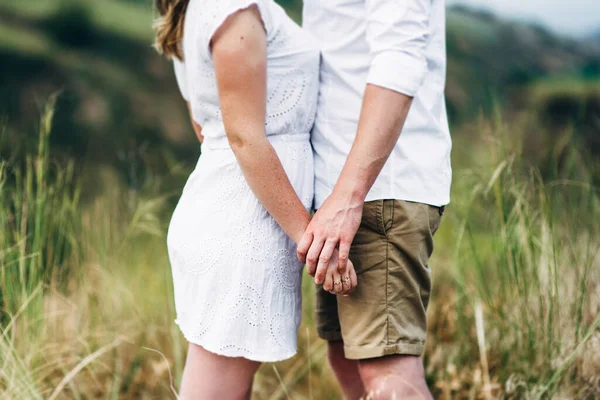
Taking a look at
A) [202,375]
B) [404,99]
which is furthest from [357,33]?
[202,375]

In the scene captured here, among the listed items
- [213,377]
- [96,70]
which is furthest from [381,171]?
[96,70]

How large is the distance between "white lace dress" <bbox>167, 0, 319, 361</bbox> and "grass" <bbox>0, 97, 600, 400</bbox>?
351 millimetres

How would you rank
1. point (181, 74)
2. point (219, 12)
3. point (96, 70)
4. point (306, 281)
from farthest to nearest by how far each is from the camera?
point (96, 70)
point (306, 281)
point (181, 74)
point (219, 12)

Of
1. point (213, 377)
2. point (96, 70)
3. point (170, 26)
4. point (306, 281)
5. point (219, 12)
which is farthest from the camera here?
point (96, 70)

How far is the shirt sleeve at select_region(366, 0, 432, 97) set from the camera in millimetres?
1461

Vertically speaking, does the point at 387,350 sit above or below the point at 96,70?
above

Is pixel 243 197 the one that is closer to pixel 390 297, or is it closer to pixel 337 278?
pixel 337 278

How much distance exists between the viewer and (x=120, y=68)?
12961mm

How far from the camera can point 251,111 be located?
1.48 m

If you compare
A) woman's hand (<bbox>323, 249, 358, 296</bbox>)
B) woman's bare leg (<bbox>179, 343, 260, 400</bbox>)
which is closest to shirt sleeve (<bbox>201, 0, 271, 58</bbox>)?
woman's hand (<bbox>323, 249, 358, 296</bbox>)

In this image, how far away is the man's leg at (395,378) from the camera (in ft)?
4.84

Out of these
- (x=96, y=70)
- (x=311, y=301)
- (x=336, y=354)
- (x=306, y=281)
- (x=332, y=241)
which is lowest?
(x=96, y=70)

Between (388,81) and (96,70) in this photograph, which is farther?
(96,70)

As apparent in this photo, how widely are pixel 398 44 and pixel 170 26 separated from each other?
21.5 inches
